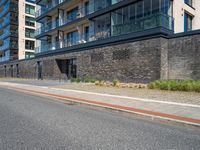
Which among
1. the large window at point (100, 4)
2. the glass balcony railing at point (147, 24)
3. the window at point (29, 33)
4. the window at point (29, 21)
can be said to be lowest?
the glass balcony railing at point (147, 24)

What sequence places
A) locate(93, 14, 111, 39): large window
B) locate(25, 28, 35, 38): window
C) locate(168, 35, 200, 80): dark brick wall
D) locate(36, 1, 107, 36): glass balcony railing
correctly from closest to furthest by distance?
locate(168, 35, 200, 80): dark brick wall
locate(93, 14, 111, 39): large window
locate(36, 1, 107, 36): glass balcony railing
locate(25, 28, 35, 38): window

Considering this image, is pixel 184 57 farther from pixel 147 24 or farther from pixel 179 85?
pixel 147 24

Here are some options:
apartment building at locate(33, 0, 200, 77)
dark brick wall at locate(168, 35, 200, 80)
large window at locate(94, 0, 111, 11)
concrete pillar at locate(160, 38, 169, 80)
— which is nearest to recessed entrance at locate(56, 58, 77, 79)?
apartment building at locate(33, 0, 200, 77)

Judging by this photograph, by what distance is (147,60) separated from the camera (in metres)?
17.3

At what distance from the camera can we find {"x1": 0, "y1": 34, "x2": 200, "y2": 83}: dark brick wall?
15.9 metres

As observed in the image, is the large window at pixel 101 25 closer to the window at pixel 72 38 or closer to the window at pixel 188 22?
the window at pixel 72 38

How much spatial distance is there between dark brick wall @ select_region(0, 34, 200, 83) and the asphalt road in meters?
10.7

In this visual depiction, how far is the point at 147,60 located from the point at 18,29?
46.4 m

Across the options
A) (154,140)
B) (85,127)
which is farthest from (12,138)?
(154,140)

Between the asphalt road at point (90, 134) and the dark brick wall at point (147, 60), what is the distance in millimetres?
10673

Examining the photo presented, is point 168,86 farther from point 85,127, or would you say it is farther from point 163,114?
point 85,127

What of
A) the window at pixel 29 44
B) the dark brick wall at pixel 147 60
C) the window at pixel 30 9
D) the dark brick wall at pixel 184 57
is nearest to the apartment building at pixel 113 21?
the dark brick wall at pixel 147 60

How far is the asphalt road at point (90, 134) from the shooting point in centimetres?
443

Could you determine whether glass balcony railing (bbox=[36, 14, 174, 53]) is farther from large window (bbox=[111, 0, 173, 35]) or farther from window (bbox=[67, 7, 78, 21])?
window (bbox=[67, 7, 78, 21])
